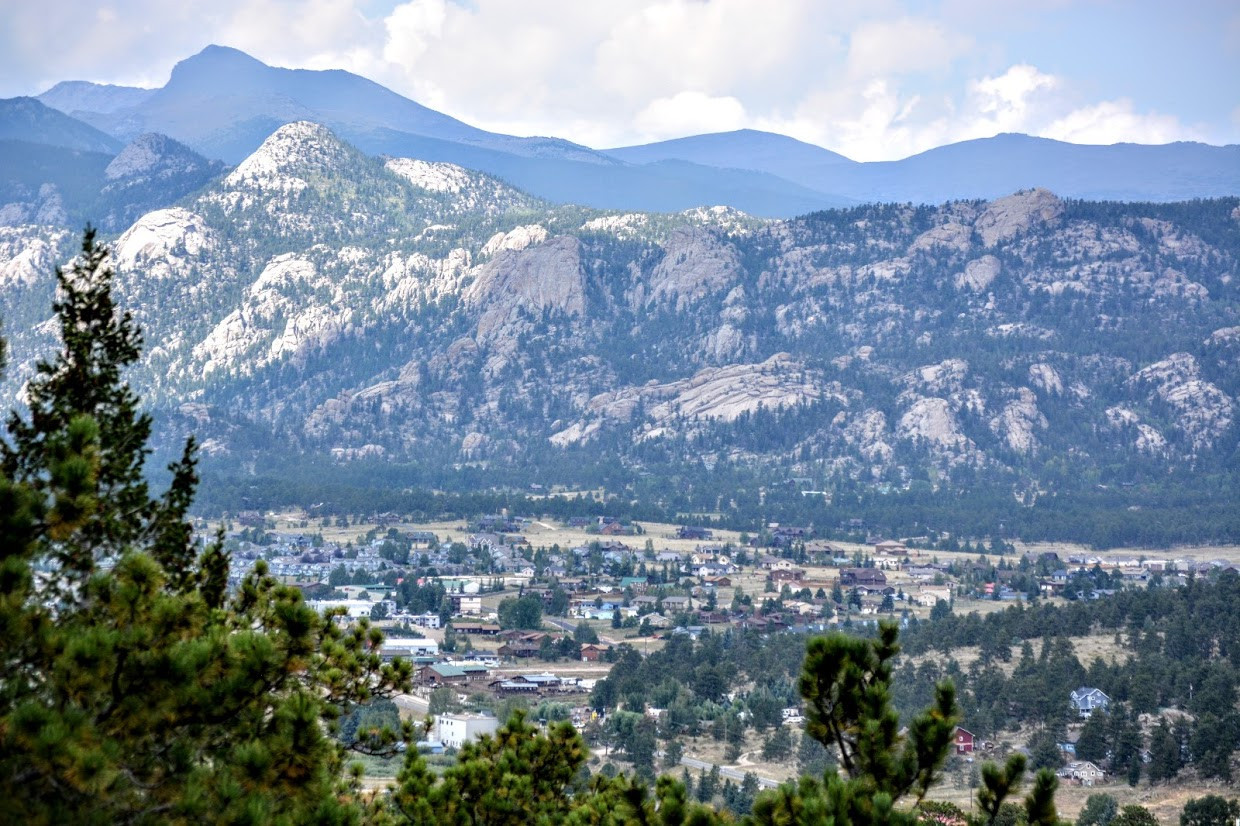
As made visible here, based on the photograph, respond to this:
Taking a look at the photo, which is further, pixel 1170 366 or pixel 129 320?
pixel 1170 366

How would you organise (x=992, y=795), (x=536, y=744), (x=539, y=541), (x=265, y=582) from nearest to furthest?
(x=992, y=795) → (x=265, y=582) → (x=536, y=744) → (x=539, y=541)

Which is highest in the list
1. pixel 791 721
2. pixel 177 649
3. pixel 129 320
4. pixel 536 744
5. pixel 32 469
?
pixel 129 320

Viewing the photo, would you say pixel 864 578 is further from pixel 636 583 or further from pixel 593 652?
pixel 593 652

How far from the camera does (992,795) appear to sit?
16625 mm

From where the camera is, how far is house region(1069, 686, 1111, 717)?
67.4 metres

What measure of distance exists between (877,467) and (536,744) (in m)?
158

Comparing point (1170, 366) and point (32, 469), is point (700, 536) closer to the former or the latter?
point (1170, 366)

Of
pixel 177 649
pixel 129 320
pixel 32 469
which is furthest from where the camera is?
pixel 129 320

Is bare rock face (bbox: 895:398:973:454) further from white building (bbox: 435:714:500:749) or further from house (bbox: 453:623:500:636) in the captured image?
white building (bbox: 435:714:500:749)

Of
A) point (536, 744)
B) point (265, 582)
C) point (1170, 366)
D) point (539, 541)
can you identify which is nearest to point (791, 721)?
point (536, 744)

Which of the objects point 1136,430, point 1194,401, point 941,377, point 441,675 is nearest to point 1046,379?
point 1136,430

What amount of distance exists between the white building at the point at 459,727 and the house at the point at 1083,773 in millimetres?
22906

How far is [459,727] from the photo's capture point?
62406 millimetres

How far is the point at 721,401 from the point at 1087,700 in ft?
416
